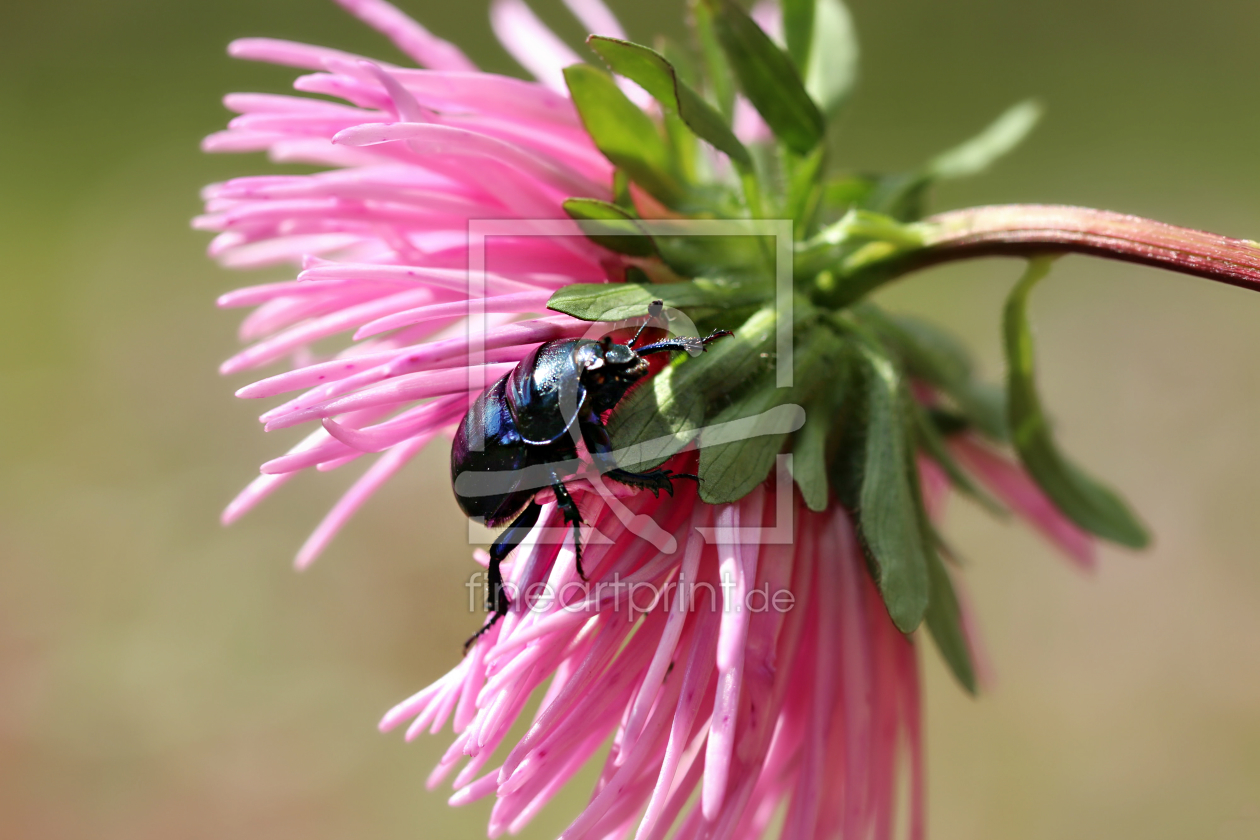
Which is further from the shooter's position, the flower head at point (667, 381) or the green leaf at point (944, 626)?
the green leaf at point (944, 626)

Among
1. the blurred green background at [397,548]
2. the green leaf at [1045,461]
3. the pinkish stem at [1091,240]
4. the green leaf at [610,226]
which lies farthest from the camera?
the blurred green background at [397,548]

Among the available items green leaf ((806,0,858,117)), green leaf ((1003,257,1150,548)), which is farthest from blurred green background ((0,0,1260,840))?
green leaf ((806,0,858,117))

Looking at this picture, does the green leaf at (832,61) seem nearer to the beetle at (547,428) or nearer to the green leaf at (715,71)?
the green leaf at (715,71)

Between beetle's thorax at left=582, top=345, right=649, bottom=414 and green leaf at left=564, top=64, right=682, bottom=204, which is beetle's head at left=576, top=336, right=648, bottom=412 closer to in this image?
beetle's thorax at left=582, top=345, right=649, bottom=414

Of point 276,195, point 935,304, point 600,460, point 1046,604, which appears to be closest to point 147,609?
point 276,195

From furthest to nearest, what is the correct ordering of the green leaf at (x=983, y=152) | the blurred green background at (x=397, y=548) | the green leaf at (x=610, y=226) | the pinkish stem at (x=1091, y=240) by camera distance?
the blurred green background at (x=397, y=548) → the green leaf at (x=983, y=152) → the green leaf at (x=610, y=226) → the pinkish stem at (x=1091, y=240)

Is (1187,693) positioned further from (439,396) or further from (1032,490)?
(439,396)

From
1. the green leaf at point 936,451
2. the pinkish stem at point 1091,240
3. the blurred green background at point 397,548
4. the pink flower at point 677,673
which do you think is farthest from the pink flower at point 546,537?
the blurred green background at point 397,548

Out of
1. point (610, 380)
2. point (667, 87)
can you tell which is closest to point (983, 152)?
point (667, 87)
